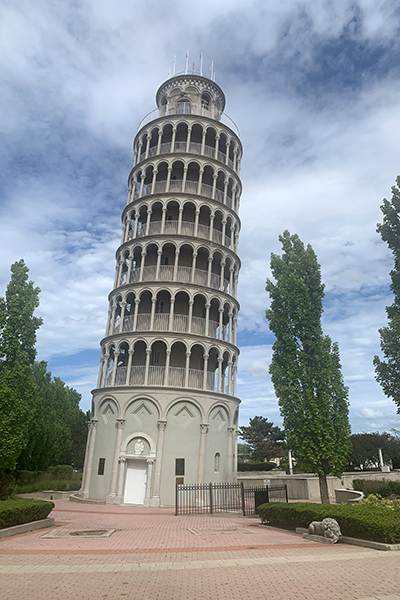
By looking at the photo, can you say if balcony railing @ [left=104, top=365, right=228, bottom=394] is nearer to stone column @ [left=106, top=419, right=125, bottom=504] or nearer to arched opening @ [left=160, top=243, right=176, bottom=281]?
stone column @ [left=106, top=419, right=125, bottom=504]

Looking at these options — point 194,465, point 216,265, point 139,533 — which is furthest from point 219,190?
point 139,533

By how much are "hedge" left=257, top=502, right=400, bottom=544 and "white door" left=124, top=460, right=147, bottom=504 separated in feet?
44.3

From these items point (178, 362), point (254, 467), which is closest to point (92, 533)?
point (178, 362)

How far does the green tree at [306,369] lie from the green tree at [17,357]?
15.0 metres

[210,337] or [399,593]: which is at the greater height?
[210,337]

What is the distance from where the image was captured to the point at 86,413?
66312mm

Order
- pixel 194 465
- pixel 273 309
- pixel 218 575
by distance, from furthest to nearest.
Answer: pixel 194 465
pixel 273 309
pixel 218 575

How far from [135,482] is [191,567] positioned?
19.9 m

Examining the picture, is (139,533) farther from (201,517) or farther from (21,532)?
(201,517)

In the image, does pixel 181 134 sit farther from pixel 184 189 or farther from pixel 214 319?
pixel 214 319

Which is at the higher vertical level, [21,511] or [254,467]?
[254,467]

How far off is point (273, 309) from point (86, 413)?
160ft

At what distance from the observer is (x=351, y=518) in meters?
13.3

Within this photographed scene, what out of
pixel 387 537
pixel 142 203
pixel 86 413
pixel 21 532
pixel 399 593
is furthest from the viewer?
pixel 86 413
